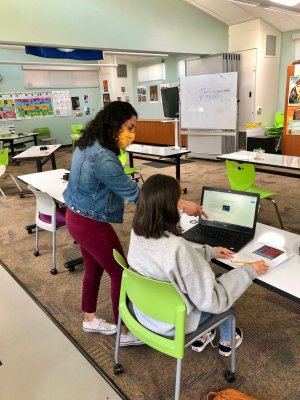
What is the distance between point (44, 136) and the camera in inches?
391

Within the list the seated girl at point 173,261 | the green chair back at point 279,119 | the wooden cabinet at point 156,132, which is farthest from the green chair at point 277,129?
the seated girl at point 173,261

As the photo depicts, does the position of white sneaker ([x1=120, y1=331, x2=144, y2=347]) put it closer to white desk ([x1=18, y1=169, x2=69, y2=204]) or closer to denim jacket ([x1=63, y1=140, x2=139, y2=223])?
denim jacket ([x1=63, y1=140, x2=139, y2=223])

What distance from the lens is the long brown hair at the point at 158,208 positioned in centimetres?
124

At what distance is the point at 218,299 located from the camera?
1.28 m

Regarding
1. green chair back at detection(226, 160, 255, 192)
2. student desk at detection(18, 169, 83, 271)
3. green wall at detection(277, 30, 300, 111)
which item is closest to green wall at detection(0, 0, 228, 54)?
green wall at detection(277, 30, 300, 111)

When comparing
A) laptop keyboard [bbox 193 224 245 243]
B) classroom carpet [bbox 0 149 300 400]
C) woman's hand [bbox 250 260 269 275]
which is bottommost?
classroom carpet [bbox 0 149 300 400]

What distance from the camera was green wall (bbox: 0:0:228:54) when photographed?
200 inches

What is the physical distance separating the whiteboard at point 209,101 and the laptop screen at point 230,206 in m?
5.33

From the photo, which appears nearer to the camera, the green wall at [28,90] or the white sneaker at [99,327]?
the white sneaker at [99,327]

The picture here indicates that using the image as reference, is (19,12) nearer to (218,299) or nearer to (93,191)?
(93,191)

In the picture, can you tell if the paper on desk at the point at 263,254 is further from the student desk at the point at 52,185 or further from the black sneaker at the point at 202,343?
the student desk at the point at 52,185

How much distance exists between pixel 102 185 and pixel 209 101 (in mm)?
5960

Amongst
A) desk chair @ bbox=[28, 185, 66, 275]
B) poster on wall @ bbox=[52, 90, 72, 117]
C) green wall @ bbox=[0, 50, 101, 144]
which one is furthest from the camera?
poster on wall @ bbox=[52, 90, 72, 117]

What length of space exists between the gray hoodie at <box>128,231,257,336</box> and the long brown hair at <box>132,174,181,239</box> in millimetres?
37
